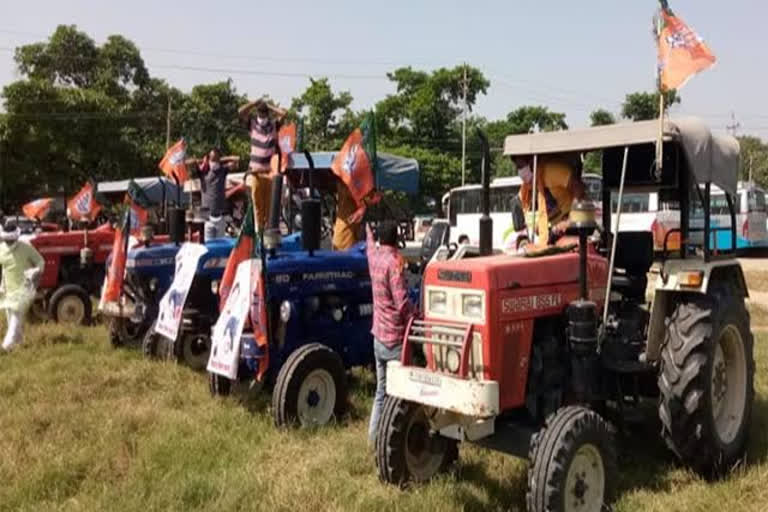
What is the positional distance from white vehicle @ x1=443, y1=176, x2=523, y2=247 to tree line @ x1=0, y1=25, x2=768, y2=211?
278 cm

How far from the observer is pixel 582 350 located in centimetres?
414

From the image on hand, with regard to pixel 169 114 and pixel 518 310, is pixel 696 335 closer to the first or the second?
pixel 518 310

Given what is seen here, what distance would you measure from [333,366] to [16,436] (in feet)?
7.67

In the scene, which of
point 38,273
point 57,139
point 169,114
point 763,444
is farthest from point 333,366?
point 169,114

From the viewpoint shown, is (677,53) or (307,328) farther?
(307,328)

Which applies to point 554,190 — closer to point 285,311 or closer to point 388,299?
point 388,299

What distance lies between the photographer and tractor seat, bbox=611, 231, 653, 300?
17.3 feet

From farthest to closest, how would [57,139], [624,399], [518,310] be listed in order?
[57,139], [624,399], [518,310]

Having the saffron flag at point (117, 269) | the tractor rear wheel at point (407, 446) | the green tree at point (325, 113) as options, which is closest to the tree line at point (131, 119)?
the green tree at point (325, 113)

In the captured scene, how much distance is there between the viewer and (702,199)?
5.03 m

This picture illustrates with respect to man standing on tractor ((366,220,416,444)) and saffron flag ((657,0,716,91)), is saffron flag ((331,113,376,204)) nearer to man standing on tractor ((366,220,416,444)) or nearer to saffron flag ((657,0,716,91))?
man standing on tractor ((366,220,416,444))

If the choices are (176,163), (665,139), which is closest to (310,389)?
(665,139)

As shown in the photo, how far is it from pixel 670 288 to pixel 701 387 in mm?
652

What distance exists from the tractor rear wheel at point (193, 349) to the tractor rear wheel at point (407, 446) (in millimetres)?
3897
